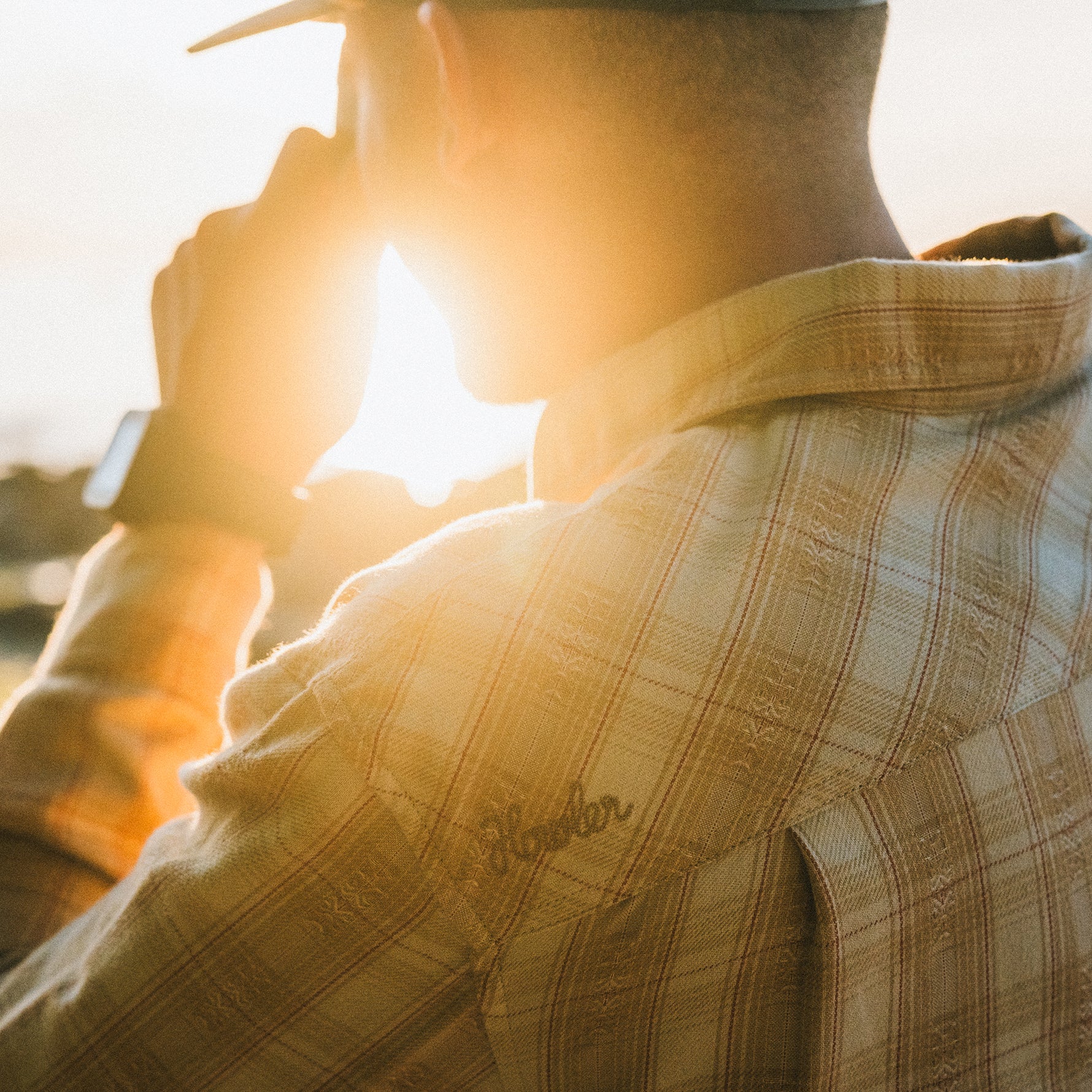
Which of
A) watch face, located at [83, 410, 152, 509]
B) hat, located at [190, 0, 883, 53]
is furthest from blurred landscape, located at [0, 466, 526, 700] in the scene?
hat, located at [190, 0, 883, 53]

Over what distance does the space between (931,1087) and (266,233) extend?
53.0 inches

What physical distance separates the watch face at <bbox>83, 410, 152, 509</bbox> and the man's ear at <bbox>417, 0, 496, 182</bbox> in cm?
66

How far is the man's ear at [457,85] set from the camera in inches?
41.4

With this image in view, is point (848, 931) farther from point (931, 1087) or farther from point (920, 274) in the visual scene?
point (920, 274)

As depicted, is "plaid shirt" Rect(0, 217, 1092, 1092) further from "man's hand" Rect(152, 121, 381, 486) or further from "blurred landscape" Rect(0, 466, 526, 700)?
"man's hand" Rect(152, 121, 381, 486)

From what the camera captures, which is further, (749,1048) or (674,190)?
(674,190)

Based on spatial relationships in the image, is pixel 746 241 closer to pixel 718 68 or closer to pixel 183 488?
pixel 718 68

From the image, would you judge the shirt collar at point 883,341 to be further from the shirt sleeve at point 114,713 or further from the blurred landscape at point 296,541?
the shirt sleeve at point 114,713

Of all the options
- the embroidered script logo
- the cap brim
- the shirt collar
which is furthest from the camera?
the cap brim

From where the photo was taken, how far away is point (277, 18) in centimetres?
131

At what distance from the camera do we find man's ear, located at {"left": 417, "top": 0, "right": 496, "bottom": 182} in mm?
1053

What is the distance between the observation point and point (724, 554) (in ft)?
2.57

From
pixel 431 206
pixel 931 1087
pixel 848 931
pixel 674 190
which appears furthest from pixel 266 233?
pixel 931 1087

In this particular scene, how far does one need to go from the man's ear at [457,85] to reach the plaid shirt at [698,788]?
42 cm
